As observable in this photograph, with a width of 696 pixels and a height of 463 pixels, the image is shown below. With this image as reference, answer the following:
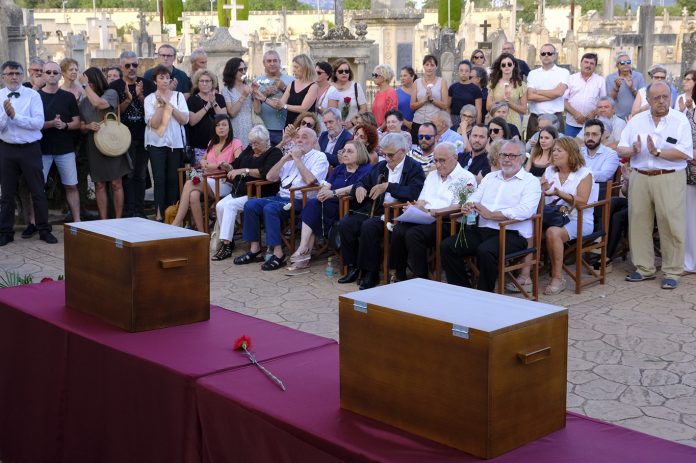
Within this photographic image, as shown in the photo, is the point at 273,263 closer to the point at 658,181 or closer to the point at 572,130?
the point at 658,181

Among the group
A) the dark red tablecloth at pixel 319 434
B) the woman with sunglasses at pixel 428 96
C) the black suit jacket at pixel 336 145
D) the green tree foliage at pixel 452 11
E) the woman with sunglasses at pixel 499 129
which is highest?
the green tree foliage at pixel 452 11

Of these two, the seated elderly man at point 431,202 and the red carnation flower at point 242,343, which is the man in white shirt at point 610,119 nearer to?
the seated elderly man at point 431,202

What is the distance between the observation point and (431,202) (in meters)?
7.29

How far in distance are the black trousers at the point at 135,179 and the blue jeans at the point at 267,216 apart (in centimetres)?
210

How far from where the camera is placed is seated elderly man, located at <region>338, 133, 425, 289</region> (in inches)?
296

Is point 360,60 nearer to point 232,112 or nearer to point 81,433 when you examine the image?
point 232,112

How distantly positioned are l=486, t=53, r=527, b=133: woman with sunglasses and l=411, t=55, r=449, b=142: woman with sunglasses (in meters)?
0.53

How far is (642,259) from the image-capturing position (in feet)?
25.3

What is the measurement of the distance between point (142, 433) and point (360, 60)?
1392 centimetres

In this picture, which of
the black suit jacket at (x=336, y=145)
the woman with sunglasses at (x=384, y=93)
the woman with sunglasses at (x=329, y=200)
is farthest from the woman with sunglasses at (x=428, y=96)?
the woman with sunglasses at (x=329, y=200)

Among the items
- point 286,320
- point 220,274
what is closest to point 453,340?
point 286,320

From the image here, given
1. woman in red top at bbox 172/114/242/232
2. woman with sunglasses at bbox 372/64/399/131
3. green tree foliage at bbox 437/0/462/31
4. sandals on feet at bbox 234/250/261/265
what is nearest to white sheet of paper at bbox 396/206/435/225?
sandals on feet at bbox 234/250/261/265

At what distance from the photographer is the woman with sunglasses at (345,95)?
32.0ft

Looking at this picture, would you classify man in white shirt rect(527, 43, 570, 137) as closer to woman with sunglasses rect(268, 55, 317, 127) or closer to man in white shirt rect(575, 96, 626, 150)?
man in white shirt rect(575, 96, 626, 150)
